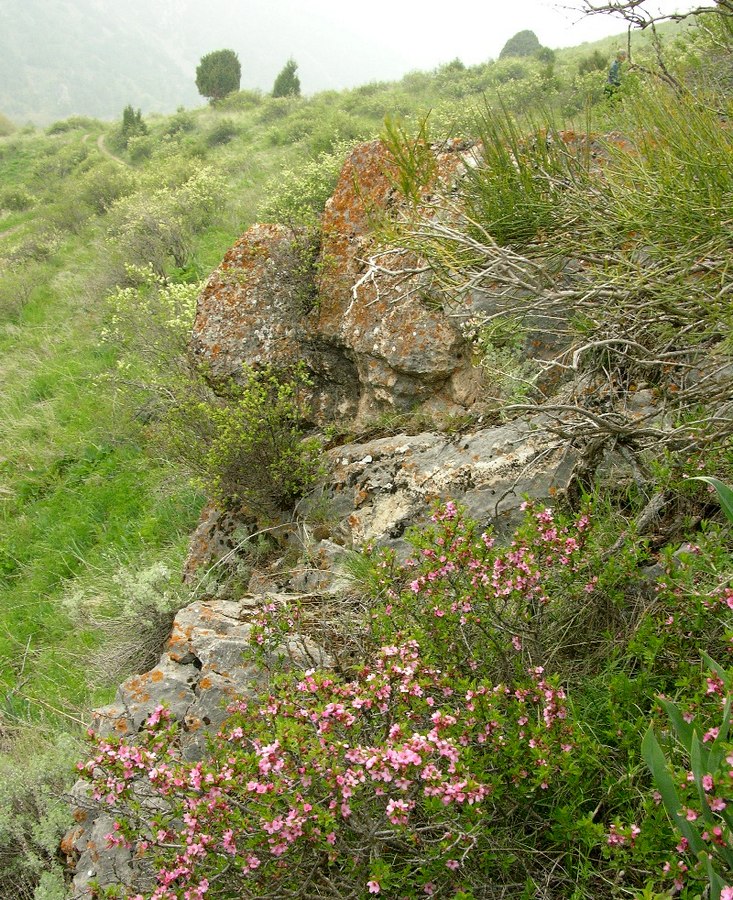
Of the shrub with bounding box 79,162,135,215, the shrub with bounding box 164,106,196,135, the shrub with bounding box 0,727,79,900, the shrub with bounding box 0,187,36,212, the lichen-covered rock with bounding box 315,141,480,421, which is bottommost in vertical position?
the shrub with bounding box 0,727,79,900

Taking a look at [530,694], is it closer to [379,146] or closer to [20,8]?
[379,146]

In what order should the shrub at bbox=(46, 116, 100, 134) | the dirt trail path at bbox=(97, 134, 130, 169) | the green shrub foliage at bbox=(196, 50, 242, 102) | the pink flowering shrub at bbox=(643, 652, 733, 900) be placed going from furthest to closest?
the shrub at bbox=(46, 116, 100, 134) < the green shrub foliage at bbox=(196, 50, 242, 102) < the dirt trail path at bbox=(97, 134, 130, 169) < the pink flowering shrub at bbox=(643, 652, 733, 900)

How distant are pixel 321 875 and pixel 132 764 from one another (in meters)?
0.59

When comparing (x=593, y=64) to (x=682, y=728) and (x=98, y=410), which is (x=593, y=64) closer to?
(x=98, y=410)

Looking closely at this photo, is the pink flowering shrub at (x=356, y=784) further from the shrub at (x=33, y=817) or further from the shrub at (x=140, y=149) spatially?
the shrub at (x=140, y=149)

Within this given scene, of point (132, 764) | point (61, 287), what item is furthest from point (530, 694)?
point (61, 287)

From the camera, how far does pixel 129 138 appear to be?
2334 cm

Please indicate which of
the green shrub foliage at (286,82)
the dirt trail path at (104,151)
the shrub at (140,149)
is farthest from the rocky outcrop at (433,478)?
the green shrub foliage at (286,82)

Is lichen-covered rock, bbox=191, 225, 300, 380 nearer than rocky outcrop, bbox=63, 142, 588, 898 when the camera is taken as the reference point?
No

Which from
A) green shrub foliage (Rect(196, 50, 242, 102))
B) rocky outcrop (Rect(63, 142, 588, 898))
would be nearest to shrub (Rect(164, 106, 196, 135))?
green shrub foliage (Rect(196, 50, 242, 102))

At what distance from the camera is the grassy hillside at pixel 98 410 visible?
3.23 metres

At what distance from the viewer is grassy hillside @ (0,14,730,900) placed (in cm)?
323

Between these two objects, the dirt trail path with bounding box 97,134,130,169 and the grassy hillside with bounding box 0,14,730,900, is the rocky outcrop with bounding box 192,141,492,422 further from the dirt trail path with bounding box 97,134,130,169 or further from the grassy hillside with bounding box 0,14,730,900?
the dirt trail path with bounding box 97,134,130,169

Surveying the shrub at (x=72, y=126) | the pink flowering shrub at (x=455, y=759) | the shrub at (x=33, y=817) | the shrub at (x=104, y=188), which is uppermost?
the shrub at (x=72, y=126)
